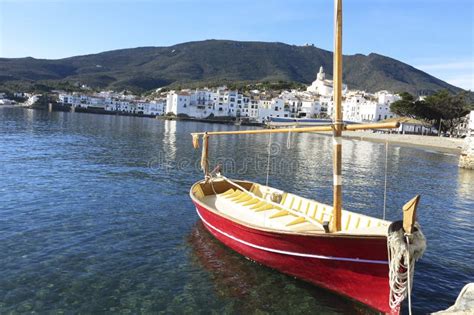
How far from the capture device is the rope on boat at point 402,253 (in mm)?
8070

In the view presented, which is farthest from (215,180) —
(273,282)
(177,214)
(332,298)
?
(332,298)

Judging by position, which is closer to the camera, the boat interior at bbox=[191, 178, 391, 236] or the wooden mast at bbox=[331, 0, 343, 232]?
the wooden mast at bbox=[331, 0, 343, 232]

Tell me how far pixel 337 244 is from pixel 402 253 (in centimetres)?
164

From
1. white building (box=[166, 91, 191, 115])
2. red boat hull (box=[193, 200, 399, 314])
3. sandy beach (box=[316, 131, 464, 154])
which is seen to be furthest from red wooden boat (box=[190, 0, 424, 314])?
white building (box=[166, 91, 191, 115])

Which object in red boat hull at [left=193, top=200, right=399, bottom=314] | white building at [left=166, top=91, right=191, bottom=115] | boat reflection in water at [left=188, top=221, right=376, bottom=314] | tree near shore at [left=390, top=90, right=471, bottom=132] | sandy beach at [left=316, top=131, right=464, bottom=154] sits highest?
white building at [left=166, top=91, right=191, bottom=115]

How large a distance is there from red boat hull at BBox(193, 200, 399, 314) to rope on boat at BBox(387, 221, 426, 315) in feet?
1.26

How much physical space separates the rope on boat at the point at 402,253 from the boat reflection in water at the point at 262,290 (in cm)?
166

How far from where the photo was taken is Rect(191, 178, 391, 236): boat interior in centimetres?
1176

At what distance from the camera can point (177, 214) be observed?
712 inches

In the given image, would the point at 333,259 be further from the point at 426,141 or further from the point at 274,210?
the point at 426,141

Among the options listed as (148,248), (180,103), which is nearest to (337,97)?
(148,248)

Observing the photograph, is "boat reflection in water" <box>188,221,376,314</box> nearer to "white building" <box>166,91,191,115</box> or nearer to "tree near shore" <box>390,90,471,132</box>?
"tree near shore" <box>390,90,471,132</box>

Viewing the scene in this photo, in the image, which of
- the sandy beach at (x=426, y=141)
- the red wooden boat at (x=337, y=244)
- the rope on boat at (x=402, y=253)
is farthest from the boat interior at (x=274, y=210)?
the sandy beach at (x=426, y=141)

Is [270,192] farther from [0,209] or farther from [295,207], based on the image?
[0,209]
